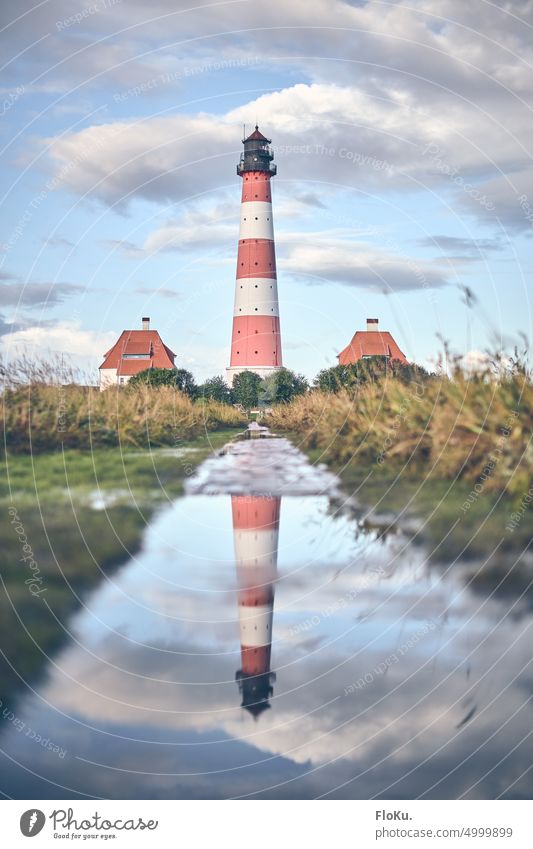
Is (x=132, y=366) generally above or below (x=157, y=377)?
above

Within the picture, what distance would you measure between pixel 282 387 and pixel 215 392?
2479 mm

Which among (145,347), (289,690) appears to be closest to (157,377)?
(145,347)

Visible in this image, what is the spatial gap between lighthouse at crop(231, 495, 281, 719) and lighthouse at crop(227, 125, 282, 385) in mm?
33076

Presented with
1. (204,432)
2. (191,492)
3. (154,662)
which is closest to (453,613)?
(154,662)

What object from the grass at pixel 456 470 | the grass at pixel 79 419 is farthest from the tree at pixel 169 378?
the grass at pixel 456 470

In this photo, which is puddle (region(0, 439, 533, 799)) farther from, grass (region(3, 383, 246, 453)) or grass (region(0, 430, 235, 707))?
grass (region(3, 383, 246, 453))

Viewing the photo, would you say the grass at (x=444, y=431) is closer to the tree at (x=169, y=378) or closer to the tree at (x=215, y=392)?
the tree at (x=169, y=378)

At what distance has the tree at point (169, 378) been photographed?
22.7 metres

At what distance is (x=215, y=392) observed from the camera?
102 feet

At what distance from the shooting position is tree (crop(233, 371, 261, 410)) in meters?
33.9
